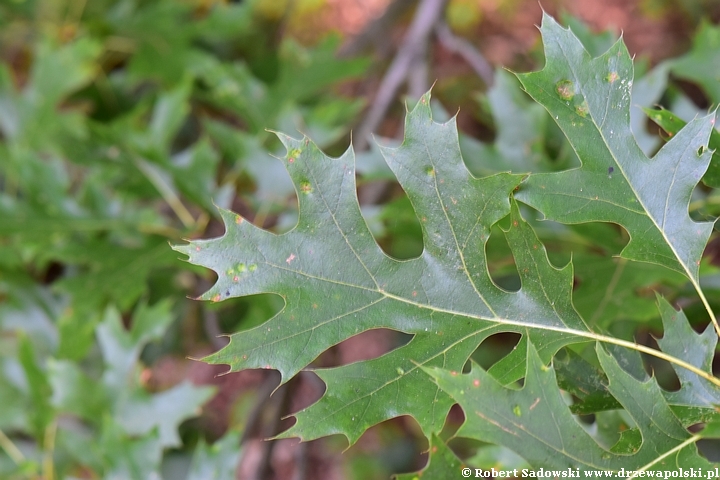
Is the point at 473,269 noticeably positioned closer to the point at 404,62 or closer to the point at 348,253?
the point at 348,253

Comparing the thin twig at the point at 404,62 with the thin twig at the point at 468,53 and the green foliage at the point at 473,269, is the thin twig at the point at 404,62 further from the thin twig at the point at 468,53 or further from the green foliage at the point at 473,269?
the green foliage at the point at 473,269

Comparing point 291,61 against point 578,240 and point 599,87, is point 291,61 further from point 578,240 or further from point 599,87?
point 599,87

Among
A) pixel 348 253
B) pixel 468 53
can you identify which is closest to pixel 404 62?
pixel 468 53

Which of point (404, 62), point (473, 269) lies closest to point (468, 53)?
point (404, 62)

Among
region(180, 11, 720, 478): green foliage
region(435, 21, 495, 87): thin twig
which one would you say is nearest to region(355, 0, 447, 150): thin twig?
region(435, 21, 495, 87): thin twig

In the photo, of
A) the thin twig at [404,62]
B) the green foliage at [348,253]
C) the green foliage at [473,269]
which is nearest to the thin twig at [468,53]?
the thin twig at [404,62]

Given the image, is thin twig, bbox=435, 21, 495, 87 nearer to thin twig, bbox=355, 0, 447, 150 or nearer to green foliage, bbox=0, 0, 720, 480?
thin twig, bbox=355, 0, 447, 150

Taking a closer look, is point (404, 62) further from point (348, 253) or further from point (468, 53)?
point (348, 253)

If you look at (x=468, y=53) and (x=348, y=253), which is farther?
(x=468, y=53)

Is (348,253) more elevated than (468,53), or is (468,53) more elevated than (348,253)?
(348,253)
